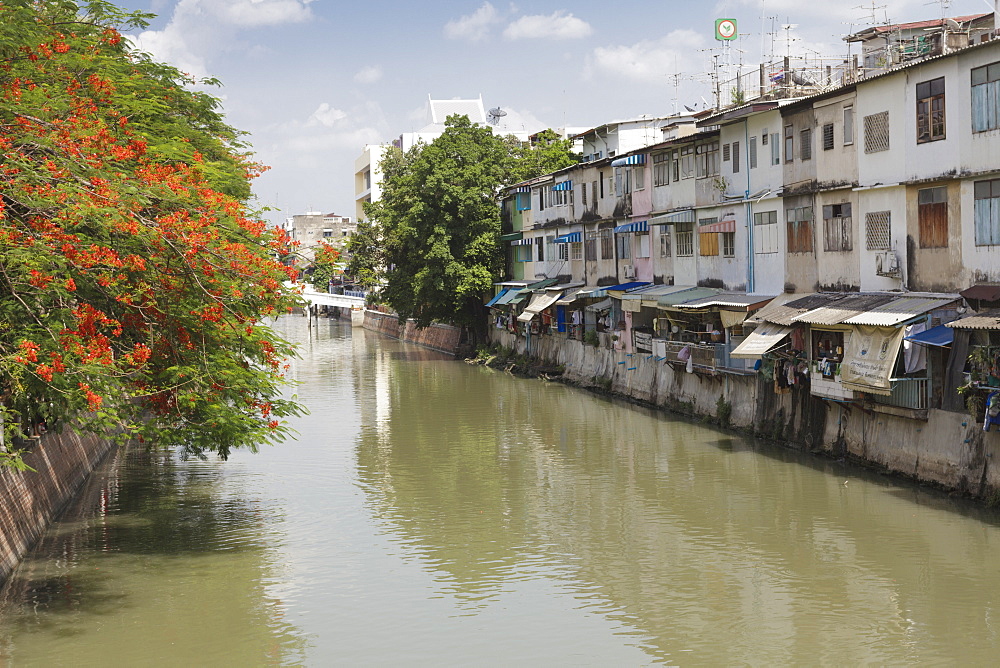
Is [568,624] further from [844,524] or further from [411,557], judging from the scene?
[844,524]

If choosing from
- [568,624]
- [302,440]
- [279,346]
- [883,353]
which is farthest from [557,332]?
[568,624]

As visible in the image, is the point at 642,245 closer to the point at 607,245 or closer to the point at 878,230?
the point at 607,245

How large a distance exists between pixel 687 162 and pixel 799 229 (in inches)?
308

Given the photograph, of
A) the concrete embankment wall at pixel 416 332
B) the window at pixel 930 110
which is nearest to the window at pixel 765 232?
the window at pixel 930 110

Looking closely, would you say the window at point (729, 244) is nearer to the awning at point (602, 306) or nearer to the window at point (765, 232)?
the window at point (765, 232)

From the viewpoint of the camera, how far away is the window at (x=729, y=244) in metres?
32.0

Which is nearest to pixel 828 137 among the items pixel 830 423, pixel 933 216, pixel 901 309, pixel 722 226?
pixel 933 216

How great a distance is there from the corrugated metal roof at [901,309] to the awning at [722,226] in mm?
9138

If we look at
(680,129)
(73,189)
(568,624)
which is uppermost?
(680,129)

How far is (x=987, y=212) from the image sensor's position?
20.9 m

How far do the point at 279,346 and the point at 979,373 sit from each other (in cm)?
1178

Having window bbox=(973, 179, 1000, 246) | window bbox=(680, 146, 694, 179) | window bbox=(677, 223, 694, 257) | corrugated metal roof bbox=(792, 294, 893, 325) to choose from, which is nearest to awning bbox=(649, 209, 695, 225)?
window bbox=(677, 223, 694, 257)

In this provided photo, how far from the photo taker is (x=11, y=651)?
14023 mm

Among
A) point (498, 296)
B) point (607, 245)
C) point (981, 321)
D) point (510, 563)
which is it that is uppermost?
point (607, 245)
